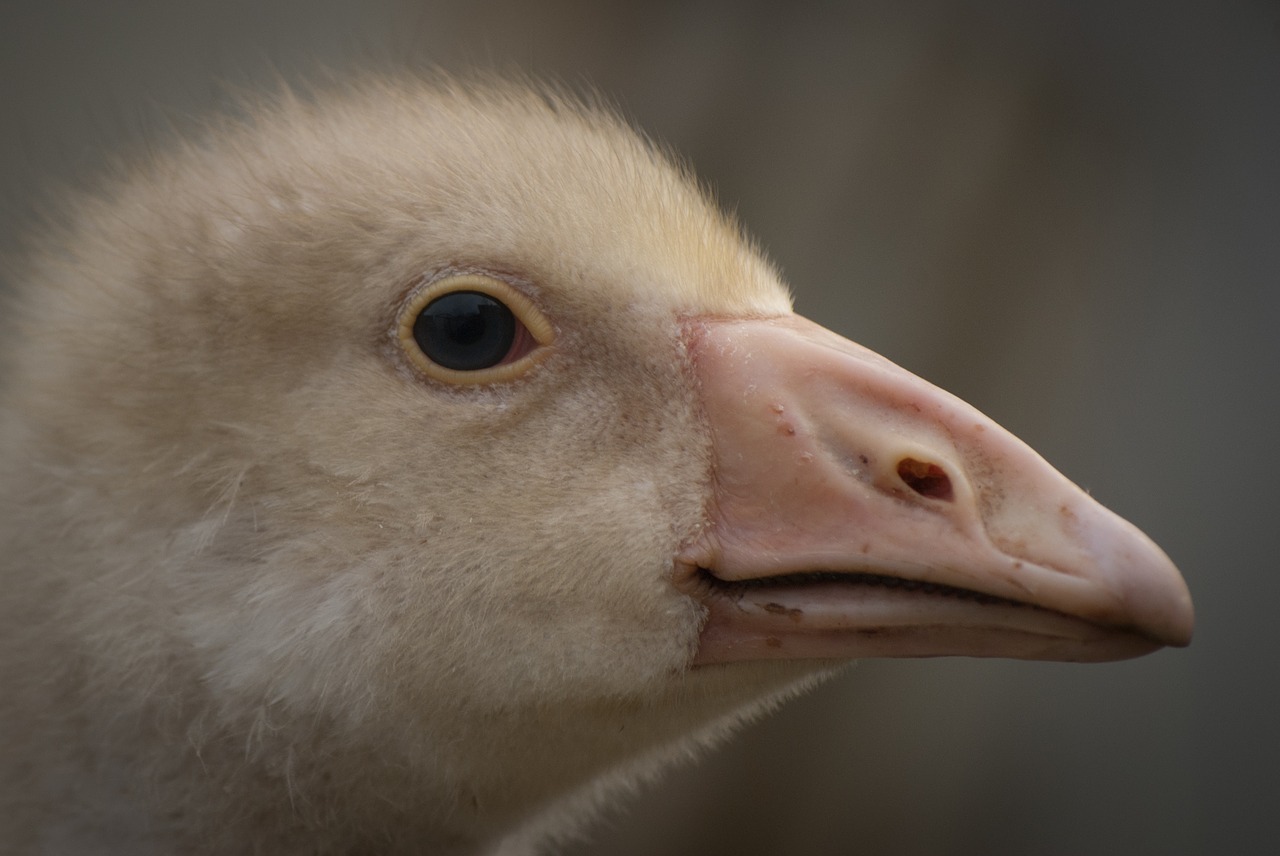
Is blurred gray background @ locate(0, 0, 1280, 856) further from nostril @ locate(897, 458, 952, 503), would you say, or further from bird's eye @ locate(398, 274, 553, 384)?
nostril @ locate(897, 458, 952, 503)

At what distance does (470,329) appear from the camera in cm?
121

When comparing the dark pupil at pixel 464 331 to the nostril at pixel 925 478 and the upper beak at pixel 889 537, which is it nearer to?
the upper beak at pixel 889 537

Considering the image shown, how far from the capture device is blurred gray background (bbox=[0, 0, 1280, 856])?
2543 millimetres

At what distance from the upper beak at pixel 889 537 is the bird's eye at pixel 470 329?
0.20 m

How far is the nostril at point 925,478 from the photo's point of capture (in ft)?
3.50

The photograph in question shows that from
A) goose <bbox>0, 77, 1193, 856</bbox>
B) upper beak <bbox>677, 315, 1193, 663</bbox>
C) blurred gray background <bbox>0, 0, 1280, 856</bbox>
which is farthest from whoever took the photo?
blurred gray background <bbox>0, 0, 1280, 856</bbox>

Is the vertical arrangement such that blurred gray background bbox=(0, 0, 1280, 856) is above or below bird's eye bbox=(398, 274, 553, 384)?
above

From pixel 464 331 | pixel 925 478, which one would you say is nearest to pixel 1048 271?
pixel 925 478

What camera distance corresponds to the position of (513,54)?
2527mm

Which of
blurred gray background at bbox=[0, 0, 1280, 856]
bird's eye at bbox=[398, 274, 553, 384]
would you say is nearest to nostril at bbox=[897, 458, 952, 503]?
bird's eye at bbox=[398, 274, 553, 384]

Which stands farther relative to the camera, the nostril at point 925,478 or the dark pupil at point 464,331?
the dark pupil at point 464,331

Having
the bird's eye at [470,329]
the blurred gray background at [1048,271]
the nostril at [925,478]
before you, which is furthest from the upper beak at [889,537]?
the blurred gray background at [1048,271]

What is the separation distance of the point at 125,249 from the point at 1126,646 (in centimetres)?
120

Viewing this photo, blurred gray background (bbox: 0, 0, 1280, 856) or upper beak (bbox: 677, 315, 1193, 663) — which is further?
blurred gray background (bbox: 0, 0, 1280, 856)
